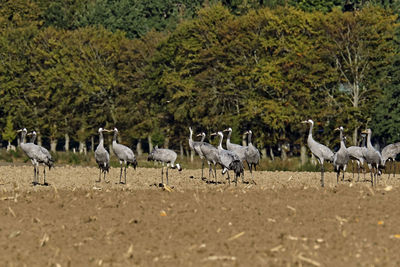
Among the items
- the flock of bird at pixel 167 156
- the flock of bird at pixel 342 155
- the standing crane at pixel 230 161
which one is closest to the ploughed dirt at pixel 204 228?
the standing crane at pixel 230 161

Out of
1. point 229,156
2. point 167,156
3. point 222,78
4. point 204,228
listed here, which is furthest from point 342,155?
point 222,78

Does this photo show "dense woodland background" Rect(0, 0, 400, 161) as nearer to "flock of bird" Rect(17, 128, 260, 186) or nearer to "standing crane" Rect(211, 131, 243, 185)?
"flock of bird" Rect(17, 128, 260, 186)

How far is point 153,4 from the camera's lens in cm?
13250

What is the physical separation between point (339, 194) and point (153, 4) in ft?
367

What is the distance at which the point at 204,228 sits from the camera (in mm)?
18859

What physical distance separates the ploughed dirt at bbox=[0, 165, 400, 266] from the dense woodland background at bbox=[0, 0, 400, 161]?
1804 inches

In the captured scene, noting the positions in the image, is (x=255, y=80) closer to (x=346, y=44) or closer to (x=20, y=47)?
(x=346, y=44)

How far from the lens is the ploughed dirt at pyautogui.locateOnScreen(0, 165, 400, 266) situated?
1650 cm

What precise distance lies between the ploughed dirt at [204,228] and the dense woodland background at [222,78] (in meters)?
45.8

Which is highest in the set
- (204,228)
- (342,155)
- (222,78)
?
(222,78)

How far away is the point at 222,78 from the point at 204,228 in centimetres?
5796

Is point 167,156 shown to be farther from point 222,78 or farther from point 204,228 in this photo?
point 222,78

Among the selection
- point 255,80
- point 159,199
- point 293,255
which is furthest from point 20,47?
point 293,255

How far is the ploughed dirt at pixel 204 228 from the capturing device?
1650 centimetres
